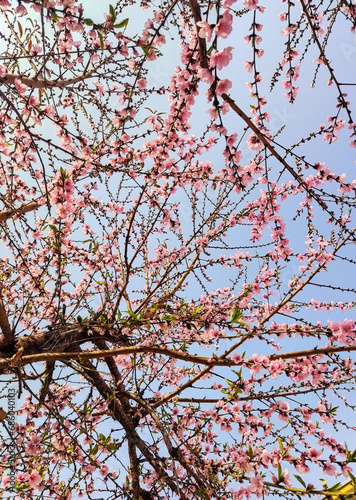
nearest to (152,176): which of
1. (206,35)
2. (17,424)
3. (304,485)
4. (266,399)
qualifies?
(206,35)

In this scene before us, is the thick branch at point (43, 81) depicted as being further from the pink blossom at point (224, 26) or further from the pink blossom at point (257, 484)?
the pink blossom at point (257, 484)

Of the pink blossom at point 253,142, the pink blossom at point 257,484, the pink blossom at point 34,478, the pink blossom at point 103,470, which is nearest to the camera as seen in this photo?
the pink blossom at point 257,484

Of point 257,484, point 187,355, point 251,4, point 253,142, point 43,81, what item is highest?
point 43,81

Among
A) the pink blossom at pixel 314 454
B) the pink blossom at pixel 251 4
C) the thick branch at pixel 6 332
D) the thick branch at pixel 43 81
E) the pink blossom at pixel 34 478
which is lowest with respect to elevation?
the pink blossom at pixel 314 454

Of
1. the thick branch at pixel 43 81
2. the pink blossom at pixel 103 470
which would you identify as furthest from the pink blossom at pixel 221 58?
the pink blossom at pixel 103 470

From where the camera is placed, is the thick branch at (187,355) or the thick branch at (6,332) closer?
the thick branch at (187,355)

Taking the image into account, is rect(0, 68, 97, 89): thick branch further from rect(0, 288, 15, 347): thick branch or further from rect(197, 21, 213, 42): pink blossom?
rect(0, 288, 15, 347): thick branch

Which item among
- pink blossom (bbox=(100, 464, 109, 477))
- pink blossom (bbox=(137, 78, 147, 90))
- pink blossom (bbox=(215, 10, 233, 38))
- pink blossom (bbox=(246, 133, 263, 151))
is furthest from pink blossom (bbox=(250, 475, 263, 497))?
pink blossom (bbox=(137, 78, 147, 90))

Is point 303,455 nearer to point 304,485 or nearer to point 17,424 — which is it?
point 304,485

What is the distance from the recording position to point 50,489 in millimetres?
3510

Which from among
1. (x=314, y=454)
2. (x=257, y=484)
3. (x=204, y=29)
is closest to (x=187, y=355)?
(x=257, y=484)

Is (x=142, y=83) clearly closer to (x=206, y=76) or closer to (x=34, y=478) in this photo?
(x=206, y=76)

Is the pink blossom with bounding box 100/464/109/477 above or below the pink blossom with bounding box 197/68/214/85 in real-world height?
below

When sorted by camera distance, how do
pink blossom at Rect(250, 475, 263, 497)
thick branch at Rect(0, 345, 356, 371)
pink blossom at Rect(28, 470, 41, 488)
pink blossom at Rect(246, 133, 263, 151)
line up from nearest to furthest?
thick branch at Rect(0, 345, 356, 371), pink blossom at Rect(250, 475, 263, 497), pink blossom at Rect(246, 133, 263, 151), pink blossom at Rect(28, 470, 41, 488)
